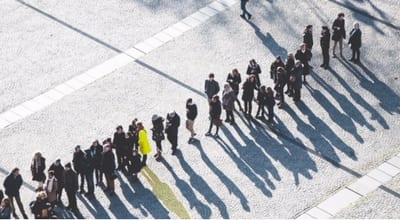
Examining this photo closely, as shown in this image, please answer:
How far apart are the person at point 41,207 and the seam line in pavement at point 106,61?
14.8 ft

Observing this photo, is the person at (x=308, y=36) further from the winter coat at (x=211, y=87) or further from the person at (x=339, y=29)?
the winter coat at (x=211, y=87)

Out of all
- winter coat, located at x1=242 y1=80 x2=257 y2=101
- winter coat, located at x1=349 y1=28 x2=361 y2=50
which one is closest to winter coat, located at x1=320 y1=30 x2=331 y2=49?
winter coat, located at x1=349 y1=28 x2=361 y2=50

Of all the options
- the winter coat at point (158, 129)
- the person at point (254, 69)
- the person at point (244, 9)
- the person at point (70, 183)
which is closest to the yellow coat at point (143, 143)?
the winter coat at point (158, 129)

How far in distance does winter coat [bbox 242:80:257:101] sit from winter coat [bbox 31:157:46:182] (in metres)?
5.40

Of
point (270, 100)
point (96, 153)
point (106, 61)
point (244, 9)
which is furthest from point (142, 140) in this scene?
point (244, 9)

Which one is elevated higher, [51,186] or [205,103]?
[205,103]

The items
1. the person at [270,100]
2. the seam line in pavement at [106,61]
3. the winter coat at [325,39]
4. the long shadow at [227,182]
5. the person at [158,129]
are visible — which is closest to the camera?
the long shadow at [227,182]

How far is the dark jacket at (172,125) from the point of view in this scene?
67.3ft

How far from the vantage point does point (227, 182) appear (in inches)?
796

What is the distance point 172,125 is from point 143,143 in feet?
2.96

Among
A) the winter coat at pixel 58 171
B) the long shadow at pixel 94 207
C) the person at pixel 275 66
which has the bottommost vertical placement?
the long shadow at pixel 94 207

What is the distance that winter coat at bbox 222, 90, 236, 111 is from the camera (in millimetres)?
21547

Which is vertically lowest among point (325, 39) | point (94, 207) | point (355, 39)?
point (94, 207)

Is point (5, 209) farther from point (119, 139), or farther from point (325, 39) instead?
point (325, 39)
